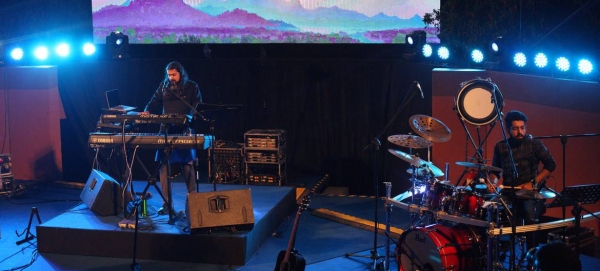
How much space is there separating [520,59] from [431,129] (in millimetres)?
2121

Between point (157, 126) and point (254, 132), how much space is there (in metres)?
1.66

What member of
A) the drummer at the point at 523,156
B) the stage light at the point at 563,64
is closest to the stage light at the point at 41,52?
the drummer at the point at 523,156

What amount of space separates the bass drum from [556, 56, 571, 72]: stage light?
2.36 m

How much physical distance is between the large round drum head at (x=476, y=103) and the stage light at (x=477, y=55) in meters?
1.91

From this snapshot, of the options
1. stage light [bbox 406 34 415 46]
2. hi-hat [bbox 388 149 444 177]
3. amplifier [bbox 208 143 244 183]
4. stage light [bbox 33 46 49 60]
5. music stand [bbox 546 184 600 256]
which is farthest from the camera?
stage light [bbox 33 46 49 60]

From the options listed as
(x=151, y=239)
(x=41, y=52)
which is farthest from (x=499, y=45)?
(x=41, y=52)

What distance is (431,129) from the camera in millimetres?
6441

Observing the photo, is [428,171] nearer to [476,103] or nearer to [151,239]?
[476,103]

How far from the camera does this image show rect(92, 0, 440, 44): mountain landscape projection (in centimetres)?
971

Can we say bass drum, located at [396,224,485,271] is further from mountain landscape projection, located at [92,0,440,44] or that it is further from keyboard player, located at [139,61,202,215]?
mountain landscape projection, located at [92,0,440,44]

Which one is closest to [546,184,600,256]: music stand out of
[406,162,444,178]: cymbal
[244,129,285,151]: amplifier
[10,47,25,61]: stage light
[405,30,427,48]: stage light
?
[406,162,444,178]: cymbal

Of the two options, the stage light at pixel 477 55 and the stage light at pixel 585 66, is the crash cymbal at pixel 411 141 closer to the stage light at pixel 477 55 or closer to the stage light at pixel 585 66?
the stage light at pixel 585 66

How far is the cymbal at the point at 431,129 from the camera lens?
6410mm

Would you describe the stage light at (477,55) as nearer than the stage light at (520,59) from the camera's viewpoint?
No
